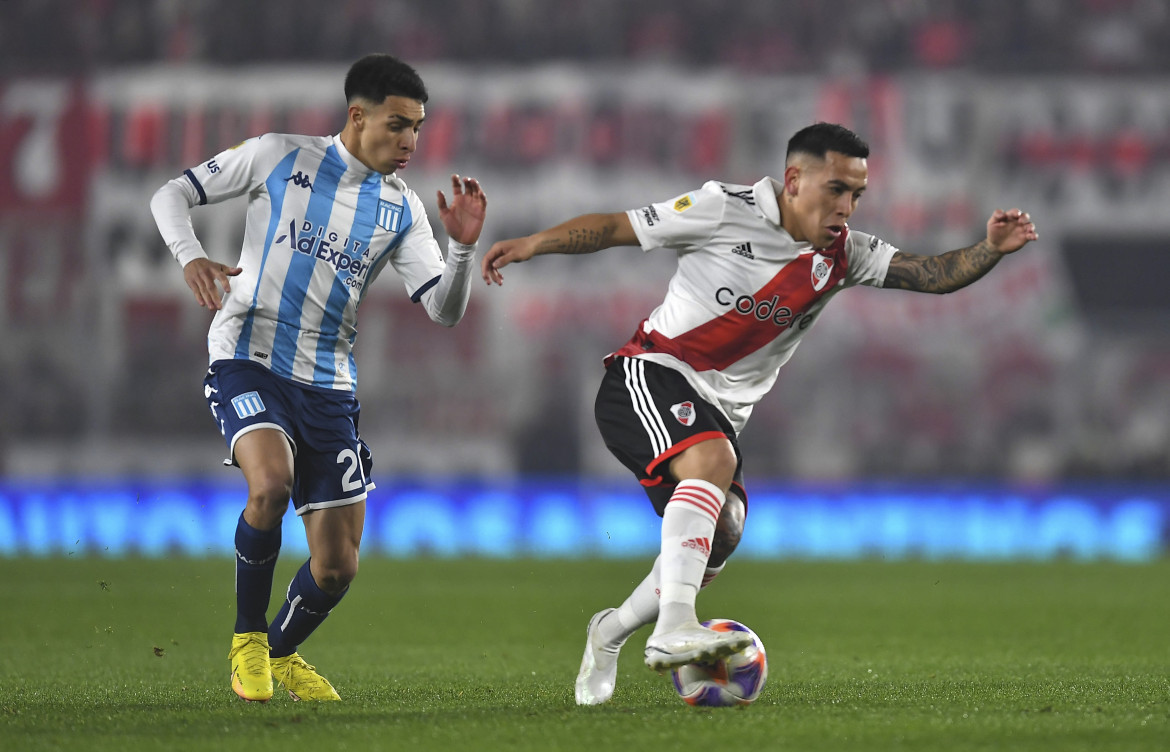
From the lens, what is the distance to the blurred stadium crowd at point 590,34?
1852 cm

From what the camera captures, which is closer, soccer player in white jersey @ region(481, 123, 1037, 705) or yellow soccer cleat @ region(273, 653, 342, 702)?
soccer player in white jersey @ region(481, 123, 1037, 705)

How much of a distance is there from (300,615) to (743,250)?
6.29 feet

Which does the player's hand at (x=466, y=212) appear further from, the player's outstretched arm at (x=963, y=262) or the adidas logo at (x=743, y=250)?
the player's outstretched arm at (x=963, y=262)

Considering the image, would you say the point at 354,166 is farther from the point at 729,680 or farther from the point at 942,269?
the point at 729,680

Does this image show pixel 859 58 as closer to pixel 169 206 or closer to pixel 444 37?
pixel 444 37

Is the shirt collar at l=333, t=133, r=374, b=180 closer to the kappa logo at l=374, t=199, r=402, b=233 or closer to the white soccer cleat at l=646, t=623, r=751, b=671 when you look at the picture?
the kappa logo at l=374, t=199, r=402, b=233

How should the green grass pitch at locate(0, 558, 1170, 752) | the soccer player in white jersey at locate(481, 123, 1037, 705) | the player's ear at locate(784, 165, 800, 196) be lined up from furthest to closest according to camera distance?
the player's ear at locate(784, 165, 800, 196) < the soccer player in white jersey at locate(481, 123, 1037, 705) < the green grass pitch at locate(0, 558, 1170, 752)

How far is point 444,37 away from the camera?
736 inches

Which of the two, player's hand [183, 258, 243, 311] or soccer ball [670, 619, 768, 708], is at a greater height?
player's hand [183, 258, 243, 311]

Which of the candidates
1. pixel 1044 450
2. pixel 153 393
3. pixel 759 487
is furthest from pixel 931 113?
pixel 153 393

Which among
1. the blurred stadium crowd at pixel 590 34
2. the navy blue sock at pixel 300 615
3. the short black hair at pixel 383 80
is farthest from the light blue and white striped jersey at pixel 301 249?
the blurred stadium crowd at pixel 590 34

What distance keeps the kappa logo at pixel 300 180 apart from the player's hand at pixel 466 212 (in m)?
0.58

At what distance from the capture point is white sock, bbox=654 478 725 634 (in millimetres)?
4090

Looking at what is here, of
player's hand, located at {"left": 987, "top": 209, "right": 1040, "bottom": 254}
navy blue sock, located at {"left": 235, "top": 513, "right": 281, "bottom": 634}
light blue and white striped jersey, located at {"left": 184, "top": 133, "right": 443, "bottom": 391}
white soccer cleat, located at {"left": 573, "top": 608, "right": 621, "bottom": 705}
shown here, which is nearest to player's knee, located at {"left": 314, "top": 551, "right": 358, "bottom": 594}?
navy blue sock, located at {"left": 235, "top": 513, "right": 281, "bottom": 634}
